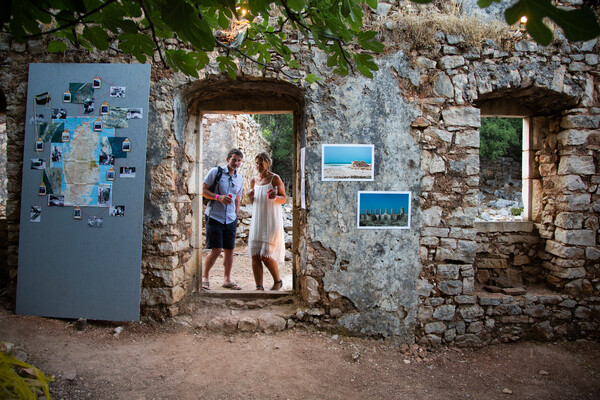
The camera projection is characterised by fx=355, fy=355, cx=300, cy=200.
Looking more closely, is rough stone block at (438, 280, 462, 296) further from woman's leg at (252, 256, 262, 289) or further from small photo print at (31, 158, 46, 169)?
A: small photo print at (31, 158, 46, 169)

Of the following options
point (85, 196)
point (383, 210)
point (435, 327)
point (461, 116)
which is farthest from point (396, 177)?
point (85, 196)

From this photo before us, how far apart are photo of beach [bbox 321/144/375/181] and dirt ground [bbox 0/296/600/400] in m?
1.57

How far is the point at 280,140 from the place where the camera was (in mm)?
17750

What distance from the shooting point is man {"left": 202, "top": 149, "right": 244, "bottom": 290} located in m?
4.29

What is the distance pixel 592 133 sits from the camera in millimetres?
3611

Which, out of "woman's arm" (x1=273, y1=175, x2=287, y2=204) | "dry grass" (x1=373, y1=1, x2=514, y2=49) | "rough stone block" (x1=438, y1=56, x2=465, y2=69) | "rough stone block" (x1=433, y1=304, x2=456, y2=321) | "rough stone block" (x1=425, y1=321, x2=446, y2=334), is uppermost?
"dry grass" (x1=373, y1=1, x2=514, y2=49)

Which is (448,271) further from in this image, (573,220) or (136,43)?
(136,43)

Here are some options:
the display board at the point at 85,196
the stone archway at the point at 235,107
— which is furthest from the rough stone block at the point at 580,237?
the display board at the point at 85,196

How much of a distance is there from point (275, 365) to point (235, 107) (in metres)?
2.80

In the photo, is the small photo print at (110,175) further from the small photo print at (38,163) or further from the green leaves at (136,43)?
the green leaves at (136,43)

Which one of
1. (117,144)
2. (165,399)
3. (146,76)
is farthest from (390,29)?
(165,399)

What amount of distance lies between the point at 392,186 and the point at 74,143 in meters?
3.08

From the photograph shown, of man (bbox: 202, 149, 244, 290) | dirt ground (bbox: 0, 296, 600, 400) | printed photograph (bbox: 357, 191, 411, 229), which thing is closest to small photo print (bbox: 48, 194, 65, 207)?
dirt ground (bbox: 0, 296, 600, 400)

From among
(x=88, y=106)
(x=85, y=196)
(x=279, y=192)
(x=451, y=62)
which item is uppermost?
(x=451, y=62)
